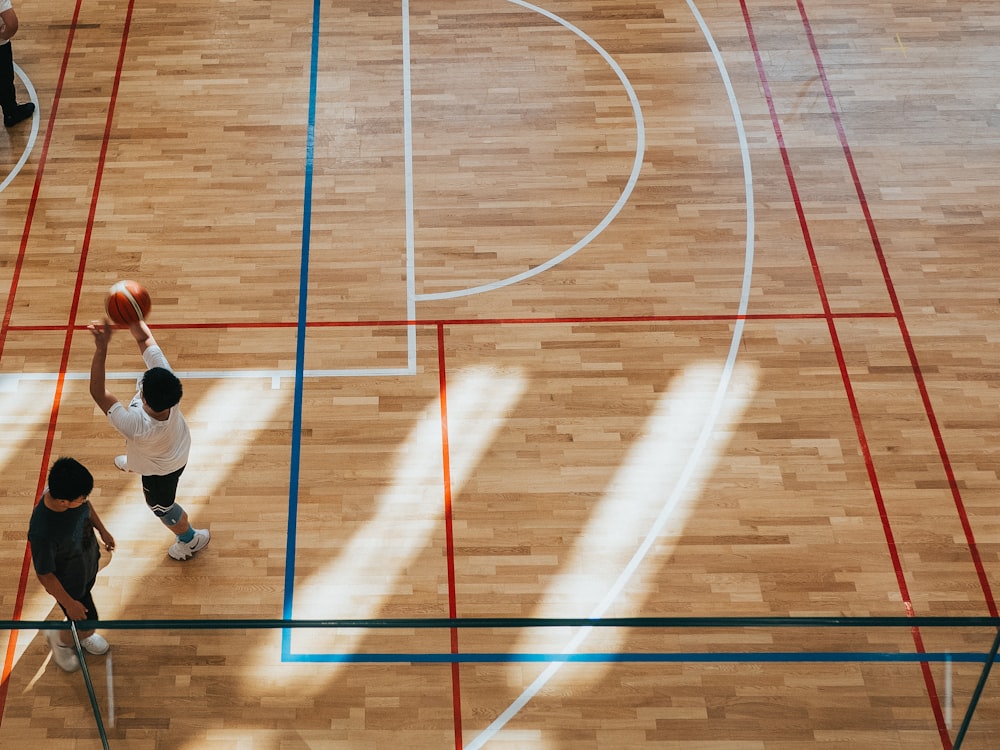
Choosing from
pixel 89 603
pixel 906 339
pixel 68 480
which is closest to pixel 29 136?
pixel 89 603

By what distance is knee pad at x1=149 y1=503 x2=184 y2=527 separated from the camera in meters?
5.93

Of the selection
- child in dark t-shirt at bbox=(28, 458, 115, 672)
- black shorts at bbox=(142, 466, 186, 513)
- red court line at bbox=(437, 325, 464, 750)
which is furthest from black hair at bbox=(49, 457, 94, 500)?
red court line at bbox=(437, 325, 464, 750)

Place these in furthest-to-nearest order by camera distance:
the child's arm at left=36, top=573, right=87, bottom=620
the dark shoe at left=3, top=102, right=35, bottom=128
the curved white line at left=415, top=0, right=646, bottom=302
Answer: the dark shoe at left=3, top=102, right=35, bottom=128
the curved white line at left=415, top=0, right=646, bottom=302
the child's arm at left=36, top=573, right=87, bottom=620

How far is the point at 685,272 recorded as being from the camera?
7.78 meters

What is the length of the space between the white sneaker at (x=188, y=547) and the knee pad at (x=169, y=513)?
219 millimetres

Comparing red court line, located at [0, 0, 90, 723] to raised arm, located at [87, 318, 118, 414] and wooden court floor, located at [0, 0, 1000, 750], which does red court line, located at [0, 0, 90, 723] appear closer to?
wooden court floor, located at [0, 0, 1000, 750]

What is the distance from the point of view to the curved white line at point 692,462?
14.2 feet

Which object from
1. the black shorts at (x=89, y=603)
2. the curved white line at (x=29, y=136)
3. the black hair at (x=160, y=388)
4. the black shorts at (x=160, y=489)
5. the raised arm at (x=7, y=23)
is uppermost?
the raised arm at (x=7, y=23)

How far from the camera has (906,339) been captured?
294 inches

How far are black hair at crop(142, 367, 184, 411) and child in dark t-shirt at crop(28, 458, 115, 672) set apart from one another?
48 cm

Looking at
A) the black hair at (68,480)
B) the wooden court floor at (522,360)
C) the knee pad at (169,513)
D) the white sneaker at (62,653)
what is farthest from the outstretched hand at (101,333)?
the white sneaker at (62,653)

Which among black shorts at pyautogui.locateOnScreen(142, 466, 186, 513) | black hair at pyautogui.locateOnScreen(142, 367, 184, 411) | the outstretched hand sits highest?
the outstretched hand

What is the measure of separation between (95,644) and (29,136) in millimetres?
5741

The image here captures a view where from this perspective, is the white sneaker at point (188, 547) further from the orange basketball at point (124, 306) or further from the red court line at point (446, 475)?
the red court line at point (446, 475)
